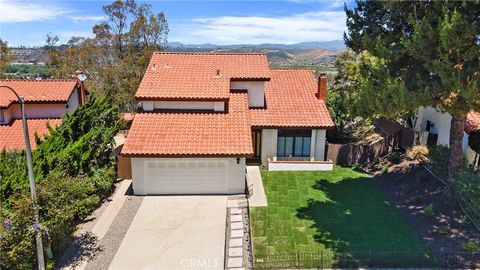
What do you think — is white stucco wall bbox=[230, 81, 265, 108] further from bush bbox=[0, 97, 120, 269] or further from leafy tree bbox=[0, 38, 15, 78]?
leafy tree bbox=[0, 38, 15, 78]

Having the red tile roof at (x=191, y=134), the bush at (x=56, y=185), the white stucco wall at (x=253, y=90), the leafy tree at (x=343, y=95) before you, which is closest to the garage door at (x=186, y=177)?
the red tile roof at (x=191, y=134)

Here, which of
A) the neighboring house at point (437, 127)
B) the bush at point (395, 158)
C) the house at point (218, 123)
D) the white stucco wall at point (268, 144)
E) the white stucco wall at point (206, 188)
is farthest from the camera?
the white stucco wall at point (268, 144)

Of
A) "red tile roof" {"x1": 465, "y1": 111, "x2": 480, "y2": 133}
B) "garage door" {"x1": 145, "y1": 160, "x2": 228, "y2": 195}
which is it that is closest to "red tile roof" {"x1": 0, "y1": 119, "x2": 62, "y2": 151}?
"garage door" {"x1": 145, "y1": 160, "x2": 228, "y2": 195}

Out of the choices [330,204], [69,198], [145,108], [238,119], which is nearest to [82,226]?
[69,198]

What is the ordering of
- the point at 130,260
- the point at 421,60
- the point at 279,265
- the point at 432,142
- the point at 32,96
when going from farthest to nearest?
1. the point at 32,96
2. the point at 432,142
3. the point at 421,60
4. the point at 130,260
5. the point at 279,265

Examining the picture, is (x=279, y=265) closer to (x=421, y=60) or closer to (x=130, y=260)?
(x=130, y=260)

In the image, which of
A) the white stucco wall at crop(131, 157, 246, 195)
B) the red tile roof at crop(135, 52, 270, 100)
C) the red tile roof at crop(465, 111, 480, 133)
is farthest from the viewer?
the red tile roof at crop(135, 52, 270, 100)

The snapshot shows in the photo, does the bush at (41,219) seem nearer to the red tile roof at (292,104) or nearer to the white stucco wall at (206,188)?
the white stucco wall at (206,188)
